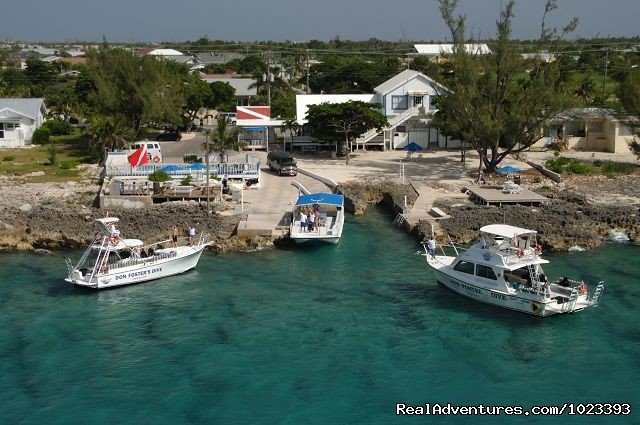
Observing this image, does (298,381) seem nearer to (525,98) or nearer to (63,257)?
(63,257)

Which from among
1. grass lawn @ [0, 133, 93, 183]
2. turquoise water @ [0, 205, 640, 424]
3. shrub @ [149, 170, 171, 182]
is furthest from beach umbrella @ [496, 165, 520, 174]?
grass lawn @ [0, 133, 93, 183]

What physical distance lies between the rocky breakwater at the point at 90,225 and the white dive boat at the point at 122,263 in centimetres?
352

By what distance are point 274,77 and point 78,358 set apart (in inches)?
2716

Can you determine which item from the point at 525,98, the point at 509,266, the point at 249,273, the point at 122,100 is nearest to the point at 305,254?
the point at 249,273

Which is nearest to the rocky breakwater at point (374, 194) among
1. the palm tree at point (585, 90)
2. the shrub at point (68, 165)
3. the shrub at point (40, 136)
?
the shrub at point (68, 165)

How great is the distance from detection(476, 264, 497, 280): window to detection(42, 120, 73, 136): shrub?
53683mm

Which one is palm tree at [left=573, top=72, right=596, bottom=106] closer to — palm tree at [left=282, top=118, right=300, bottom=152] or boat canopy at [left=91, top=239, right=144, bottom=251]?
palm tree at [left=282, top=118, right=300, bottom=152]

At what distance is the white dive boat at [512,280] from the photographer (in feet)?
92.6

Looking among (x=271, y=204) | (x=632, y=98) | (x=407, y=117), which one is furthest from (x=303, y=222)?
(x=632, y=98)

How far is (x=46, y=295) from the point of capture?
103 feet

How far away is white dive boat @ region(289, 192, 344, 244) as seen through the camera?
37.4m

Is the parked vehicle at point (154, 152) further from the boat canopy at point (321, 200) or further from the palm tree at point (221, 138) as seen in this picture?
the boat canopy at point (321, 200)

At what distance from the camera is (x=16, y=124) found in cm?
6594

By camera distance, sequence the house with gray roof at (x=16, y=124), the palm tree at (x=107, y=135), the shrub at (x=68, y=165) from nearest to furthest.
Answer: the shrub at (x=68, y=165) → the palm tree at (x=107, y=135) → the house with gray roof at (x=16, y=124)
